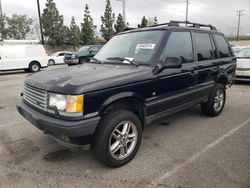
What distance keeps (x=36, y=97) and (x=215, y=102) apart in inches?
149

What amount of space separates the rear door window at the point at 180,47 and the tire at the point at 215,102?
1206 mm

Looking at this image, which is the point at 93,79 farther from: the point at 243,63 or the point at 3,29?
the point at 3,29

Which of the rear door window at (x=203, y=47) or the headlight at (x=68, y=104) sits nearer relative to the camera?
the headlight at (x=68, y=104)

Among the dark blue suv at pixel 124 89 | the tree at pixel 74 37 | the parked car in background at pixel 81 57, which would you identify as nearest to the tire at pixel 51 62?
the parked car in background at pixel 81 57

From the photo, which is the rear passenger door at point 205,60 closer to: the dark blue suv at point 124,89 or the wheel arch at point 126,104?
the dark blue suv at point 124,89

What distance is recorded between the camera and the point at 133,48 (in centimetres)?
372

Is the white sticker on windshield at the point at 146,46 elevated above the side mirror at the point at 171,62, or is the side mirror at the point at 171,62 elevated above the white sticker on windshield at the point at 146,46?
the white sticker on windshield at the point at 146,46

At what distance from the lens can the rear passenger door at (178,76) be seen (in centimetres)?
348

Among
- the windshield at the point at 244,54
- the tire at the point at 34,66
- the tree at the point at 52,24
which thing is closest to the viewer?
the windshield at the point at 244,54

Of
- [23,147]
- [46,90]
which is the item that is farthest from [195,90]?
[23,147]

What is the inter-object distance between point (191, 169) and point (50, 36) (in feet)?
112

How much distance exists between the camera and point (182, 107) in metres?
4.02

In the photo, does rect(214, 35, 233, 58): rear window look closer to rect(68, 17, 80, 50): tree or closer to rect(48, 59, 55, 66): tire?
rect(48, 59, 55, 66): tire

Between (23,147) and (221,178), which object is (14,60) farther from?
(221,178)
